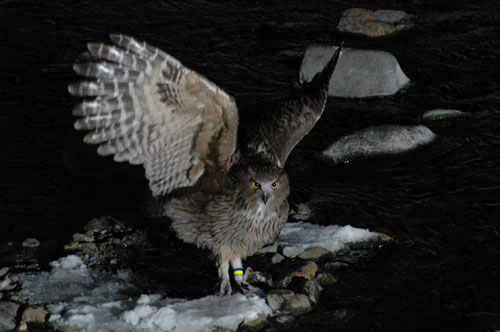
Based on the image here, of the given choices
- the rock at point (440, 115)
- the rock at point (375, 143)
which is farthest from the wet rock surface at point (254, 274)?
the rock at point (440, 115)

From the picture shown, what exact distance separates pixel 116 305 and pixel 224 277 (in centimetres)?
80

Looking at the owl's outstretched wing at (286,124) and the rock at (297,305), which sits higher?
the owl's outstretched wing at (286,124)

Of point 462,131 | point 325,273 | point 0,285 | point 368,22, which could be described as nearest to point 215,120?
point 325,273

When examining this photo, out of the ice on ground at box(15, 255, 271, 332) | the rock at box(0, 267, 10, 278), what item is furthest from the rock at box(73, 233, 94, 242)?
the rock at box(0, 267, 10, 278)

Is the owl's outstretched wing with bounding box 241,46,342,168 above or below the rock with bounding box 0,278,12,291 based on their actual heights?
above

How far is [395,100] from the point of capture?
7883 millimetres

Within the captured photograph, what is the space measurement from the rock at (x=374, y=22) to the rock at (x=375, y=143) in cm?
240

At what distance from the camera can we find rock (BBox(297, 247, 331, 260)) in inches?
221

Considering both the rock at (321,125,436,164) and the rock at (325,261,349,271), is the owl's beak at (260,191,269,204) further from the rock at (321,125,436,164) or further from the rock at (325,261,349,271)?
the rock at (321,125,436,164)

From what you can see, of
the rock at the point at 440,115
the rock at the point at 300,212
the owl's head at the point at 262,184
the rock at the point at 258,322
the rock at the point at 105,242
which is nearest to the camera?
the rock at the point at 258,322

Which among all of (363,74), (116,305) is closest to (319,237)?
(116,305)

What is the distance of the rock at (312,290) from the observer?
5154mm

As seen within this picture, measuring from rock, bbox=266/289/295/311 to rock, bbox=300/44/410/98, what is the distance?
3.21 metres

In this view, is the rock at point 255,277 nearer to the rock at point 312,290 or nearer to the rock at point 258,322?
the rock at point 312,290
